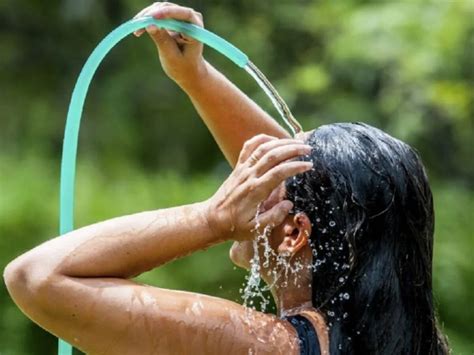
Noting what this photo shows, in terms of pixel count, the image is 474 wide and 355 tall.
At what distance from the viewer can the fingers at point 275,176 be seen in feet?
8.68

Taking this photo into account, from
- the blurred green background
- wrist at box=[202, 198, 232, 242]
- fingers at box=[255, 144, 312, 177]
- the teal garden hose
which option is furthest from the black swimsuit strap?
the blurred green background

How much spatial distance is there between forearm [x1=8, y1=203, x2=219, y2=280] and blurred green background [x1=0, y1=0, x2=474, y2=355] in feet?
14.5

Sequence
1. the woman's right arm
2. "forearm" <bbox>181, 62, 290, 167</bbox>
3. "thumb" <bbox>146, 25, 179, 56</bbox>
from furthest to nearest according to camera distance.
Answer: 1. "forearm" <bbox>181, 62, 290, 167</bbox>
2. the woman's right arm
3. "thumb" <bbox>146, 25, 179, 56</bbox>

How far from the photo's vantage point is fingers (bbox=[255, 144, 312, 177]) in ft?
8.73

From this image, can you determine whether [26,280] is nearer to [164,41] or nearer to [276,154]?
[276,154]

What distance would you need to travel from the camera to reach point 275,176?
8.67ft

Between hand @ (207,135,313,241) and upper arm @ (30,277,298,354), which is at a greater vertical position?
hand @ (207,135,313,241)

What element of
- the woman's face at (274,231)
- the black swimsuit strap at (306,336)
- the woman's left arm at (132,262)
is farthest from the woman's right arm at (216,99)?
the black swimsuit strap at (306,336)

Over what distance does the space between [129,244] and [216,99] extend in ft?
2.54

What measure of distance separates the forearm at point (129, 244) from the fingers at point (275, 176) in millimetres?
148

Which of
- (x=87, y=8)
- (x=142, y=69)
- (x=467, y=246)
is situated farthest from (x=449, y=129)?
(x=87, y=8)

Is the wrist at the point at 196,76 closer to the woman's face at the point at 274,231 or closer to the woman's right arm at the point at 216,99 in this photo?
the woman's right arm at the point at 216,99

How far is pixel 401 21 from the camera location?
9.08m

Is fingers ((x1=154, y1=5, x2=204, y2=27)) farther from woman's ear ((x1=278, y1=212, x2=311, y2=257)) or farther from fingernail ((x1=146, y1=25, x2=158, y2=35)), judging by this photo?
woman's ear ((x1=278, y1=212, x2=311, y2=257))
